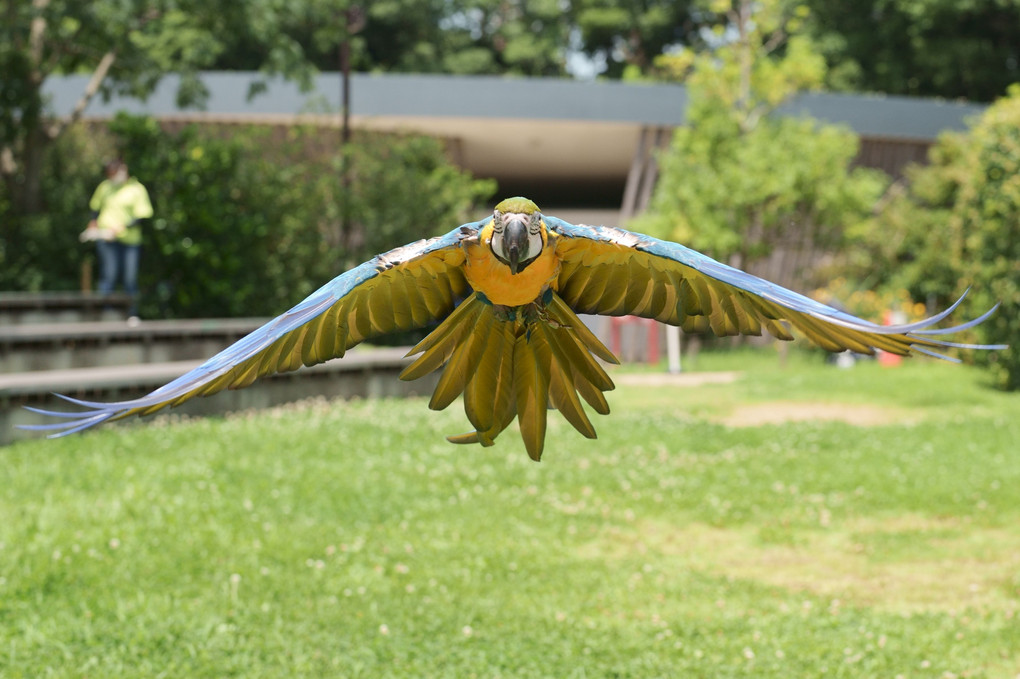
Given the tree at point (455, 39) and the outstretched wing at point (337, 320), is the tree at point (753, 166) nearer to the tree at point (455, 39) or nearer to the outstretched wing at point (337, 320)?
the outstretched wing at point (337, 320)

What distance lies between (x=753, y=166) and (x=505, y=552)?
38.6ft

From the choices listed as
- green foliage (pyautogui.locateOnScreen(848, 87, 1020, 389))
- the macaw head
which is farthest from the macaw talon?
green foliage (pyautogui.locateOnScreen(848, 87, 1020, 389))

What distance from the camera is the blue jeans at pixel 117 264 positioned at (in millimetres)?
10656

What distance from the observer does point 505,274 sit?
2.41 meters

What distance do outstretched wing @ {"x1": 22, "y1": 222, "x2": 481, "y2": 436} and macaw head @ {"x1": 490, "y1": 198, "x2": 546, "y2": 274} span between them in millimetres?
128

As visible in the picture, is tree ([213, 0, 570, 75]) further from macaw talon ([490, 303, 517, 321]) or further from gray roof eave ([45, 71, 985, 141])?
macaw talon ([490, 303, 517, 321])

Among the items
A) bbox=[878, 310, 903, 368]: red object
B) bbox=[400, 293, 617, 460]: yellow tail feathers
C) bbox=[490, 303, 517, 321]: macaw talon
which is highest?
bbox=[490, 303, 517, 321]: macaw talon

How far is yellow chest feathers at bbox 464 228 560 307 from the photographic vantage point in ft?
7.82

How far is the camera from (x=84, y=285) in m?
11.3

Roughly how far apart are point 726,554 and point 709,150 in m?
11.6

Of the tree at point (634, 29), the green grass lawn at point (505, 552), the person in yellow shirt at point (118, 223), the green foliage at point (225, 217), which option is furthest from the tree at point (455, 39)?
the green grass lawn at point (505, 552)

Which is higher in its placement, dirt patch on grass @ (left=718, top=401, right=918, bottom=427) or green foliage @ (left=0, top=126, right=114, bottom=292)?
green foliage @ (left=0, top=126, right=114, bottom=292)

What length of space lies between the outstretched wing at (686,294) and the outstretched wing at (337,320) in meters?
0.29

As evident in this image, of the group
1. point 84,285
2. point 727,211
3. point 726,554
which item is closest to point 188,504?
point 726,554
